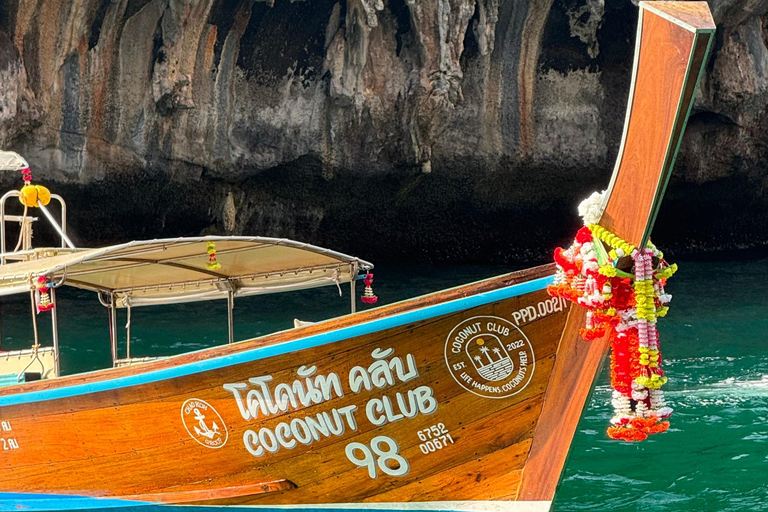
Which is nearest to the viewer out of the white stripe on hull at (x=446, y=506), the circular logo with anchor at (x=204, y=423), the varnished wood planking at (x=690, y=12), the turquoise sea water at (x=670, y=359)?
the varnished wood planking at (x=690, y=12)

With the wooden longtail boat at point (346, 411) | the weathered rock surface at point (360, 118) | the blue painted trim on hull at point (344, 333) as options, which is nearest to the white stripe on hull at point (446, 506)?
the wooden longtail boat at point (346, 411)

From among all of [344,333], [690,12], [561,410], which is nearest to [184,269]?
[344,333]

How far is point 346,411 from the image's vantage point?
5828mm

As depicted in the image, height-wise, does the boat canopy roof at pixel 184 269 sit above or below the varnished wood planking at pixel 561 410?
above

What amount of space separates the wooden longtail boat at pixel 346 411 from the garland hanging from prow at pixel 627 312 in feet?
1.68

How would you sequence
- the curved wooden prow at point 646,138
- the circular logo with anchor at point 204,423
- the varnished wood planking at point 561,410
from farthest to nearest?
1. the circular logo with anchor at point 204,423
2. the varnished wood planking at point 561,410
3. the curved wooden prow at point 646,138

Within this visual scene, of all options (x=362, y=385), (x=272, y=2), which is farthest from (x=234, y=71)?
(x=362, y=385)

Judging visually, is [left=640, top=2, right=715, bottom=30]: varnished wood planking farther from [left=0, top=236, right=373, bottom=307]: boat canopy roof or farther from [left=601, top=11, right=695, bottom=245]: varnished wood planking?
[left=0, top=236, right=373, bottom=307]: boat canopy roof

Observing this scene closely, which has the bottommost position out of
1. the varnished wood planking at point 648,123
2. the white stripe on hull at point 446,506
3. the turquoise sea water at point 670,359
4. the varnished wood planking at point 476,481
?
the turquoise sea water at point 670,359

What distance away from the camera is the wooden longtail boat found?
18.7ft

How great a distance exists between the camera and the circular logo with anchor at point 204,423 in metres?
5.95

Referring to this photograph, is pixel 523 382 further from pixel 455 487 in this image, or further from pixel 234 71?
pixel 234 71

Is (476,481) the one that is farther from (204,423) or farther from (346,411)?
(204,423)

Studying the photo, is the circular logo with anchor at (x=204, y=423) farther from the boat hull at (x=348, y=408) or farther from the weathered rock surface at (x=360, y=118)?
the weathered rock surface at (x=360, y=118)
